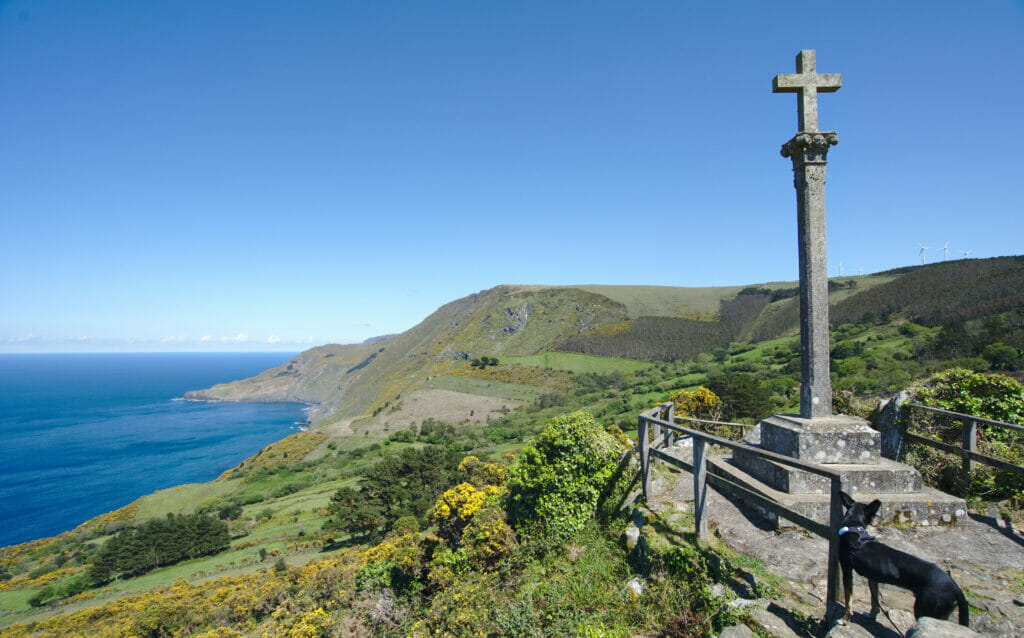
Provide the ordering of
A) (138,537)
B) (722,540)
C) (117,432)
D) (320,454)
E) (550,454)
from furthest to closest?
(117,432), (320,454), (138,537), (550,454), (722,540)

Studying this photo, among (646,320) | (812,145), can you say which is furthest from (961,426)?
(646,320)

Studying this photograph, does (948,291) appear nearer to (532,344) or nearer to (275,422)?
(532,344)

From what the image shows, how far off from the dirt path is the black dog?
43 cm

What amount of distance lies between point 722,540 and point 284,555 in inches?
1390

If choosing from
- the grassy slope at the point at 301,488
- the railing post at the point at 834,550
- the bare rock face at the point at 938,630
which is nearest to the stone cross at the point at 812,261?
the railing post at the point at 834,550

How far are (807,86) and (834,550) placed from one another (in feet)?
23.3

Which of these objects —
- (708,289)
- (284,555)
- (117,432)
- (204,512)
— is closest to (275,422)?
(117,432)

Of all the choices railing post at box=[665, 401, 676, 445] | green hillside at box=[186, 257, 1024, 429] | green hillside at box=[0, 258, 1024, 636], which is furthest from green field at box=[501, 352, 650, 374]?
railing post at box=[665, 401, 676, 445]

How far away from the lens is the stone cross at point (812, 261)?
688 cm

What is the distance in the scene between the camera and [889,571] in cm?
330

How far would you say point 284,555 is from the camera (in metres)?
31.8

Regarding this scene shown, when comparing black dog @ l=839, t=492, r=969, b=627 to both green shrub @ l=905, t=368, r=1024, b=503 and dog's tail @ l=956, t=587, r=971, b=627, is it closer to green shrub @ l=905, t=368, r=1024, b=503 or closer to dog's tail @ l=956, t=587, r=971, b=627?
dog's tail @ l=956, t=587, r=971, b=627

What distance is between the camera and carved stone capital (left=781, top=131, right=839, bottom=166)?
697 cm

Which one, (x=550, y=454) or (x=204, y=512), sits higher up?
(x=550, y=454)
